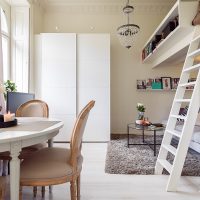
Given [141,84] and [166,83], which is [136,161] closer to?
[141,84]

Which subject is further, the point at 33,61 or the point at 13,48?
the point at 33,61

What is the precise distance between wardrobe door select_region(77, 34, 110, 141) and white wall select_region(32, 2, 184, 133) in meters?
0.73

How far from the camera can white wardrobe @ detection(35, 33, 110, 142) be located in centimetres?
451

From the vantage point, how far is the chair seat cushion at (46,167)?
1379mm

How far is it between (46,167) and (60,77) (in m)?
3.24

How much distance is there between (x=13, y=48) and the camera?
4293 mm

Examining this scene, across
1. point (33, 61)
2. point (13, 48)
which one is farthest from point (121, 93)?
point (13, 48)

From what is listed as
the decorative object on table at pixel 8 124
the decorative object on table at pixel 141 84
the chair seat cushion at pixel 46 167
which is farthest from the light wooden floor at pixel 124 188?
the decorative object on table at pixel 141 84

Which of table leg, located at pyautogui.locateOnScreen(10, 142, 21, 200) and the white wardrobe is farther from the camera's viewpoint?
the white wardrobe

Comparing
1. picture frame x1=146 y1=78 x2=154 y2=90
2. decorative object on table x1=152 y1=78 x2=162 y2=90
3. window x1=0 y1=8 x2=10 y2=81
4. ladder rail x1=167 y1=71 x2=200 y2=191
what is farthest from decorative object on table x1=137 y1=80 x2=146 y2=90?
ladder rail x1=167 y1=71 x2=200 y2=191

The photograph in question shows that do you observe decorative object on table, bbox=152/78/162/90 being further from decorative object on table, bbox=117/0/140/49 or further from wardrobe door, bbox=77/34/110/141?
decorative object on table, bbox=117/0/140/49

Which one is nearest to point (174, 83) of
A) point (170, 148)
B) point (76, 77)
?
point (76, 77)

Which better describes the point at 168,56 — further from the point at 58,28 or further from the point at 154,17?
the point at 58,28

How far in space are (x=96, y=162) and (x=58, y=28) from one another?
136 inches
